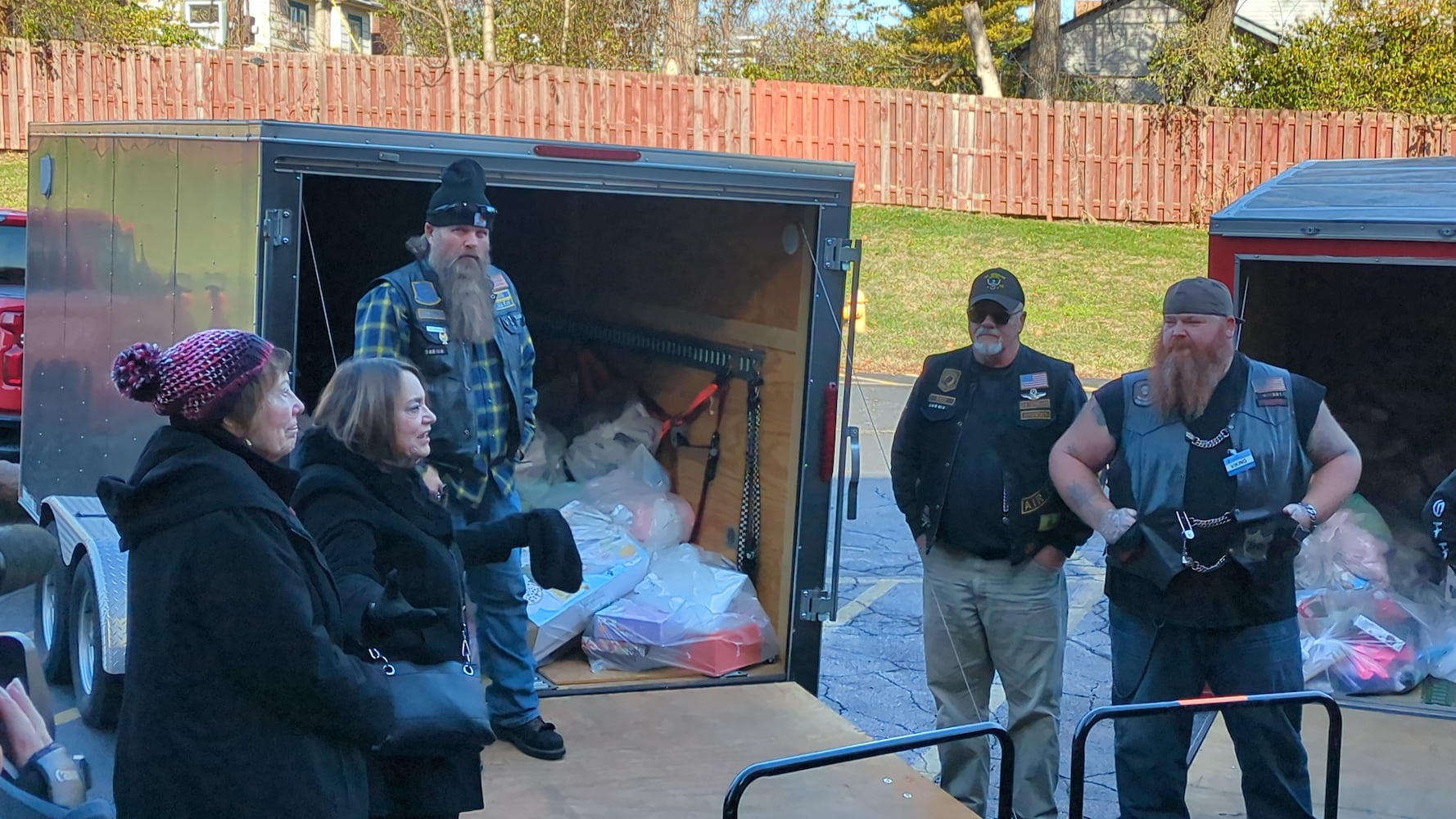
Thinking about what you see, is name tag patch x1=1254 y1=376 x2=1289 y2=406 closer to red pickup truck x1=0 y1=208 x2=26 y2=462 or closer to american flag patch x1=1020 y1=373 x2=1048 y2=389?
american flag patch x1=1020 y1=373 x2=1048 y2=389

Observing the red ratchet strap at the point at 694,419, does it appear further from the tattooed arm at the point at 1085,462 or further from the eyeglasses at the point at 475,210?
the tattooed arm at the point at 1085,462

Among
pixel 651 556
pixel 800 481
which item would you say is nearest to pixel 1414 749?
pixel 800 481

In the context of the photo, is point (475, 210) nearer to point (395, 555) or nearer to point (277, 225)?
point (277, 225)

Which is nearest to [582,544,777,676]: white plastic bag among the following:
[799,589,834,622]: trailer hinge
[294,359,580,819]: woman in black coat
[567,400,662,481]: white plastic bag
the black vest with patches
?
[799,589,834,622]: trailer hinge

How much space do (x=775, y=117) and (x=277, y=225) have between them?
17794mm

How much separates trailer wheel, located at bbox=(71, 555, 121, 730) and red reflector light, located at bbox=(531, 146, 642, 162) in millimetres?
2220

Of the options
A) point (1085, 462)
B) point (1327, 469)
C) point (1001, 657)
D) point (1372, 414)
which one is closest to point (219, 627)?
point (1085, 462)

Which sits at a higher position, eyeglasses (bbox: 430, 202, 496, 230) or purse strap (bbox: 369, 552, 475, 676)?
eyeglasses (bbox: 430, 202, 496, 230)

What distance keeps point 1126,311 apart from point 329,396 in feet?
49.6

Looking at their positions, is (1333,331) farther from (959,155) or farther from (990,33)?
(990,33)

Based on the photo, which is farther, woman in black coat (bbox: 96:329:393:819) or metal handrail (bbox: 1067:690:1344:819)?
metal handrail (bbox: 1067:690:1344:819)

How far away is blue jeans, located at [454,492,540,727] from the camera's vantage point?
14.6 feet

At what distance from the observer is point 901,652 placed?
21.6 feet

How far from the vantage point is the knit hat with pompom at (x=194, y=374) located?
2.40 metres
